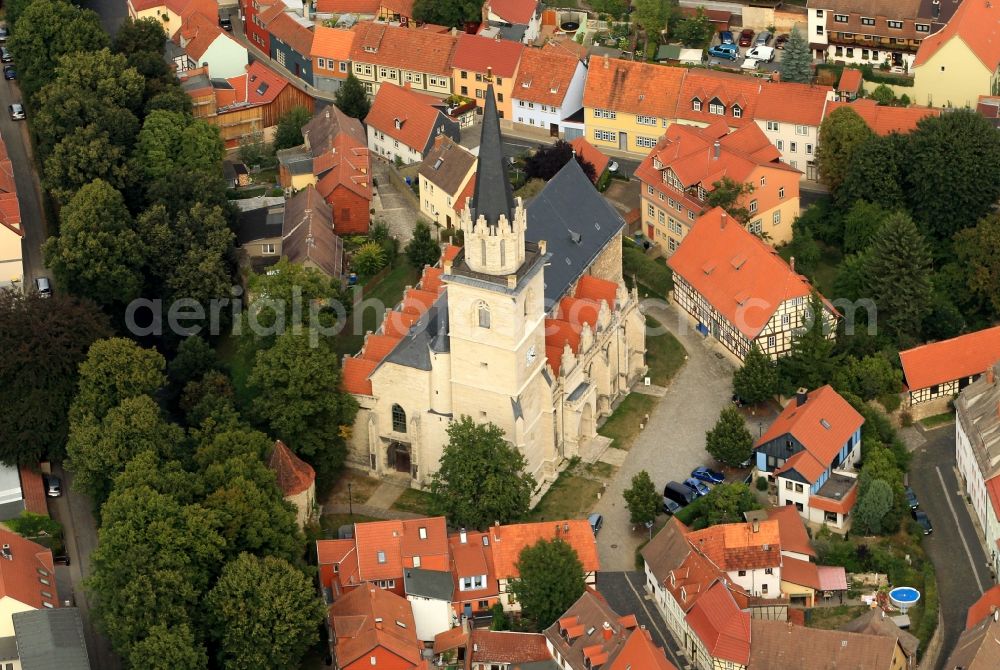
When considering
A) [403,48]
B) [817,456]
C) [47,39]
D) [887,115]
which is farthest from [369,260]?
[887,115]

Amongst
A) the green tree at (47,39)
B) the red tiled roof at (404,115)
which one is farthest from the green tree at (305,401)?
Result: the green tree at (47,39)

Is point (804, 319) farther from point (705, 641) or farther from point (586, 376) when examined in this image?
point (705, 641)

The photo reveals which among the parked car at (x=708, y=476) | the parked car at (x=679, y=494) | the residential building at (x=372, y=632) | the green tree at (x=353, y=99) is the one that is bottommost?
the residential building at (x=372, y=632)

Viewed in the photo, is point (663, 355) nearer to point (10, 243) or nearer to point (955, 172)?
point (955, 172)

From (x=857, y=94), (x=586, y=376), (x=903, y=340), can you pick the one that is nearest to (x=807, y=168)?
(x=857, y=94)

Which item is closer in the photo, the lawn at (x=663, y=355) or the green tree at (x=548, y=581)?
the green tree at (x=548, y=581)

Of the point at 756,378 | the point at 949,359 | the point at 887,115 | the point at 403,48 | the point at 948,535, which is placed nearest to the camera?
the point at 948,535

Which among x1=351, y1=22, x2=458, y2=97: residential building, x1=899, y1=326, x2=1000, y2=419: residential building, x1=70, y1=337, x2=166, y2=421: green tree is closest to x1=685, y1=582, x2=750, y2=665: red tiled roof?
x1=899, y1=326, x2=1000, y2=419: residential building

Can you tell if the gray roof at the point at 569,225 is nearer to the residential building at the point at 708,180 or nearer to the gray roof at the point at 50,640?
the residential building at the point at 708,180
